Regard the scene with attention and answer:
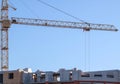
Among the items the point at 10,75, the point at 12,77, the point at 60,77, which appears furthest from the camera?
the point at 12,77

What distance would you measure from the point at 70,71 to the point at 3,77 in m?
24.3

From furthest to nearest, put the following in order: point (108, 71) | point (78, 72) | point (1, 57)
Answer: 1. point (1, 57)
2. point (108, 71)
3. point (78, 72)

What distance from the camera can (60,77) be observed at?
522 ft

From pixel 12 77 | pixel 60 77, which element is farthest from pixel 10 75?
pixel 60 77

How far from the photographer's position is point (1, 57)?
19938 cm

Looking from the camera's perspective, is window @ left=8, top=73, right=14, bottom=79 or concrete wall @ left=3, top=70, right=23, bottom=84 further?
window @ left=8, top=73, right=14, bottom=79

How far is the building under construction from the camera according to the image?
154 meters

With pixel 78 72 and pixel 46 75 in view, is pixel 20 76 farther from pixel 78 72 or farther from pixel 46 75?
pixel 78 72

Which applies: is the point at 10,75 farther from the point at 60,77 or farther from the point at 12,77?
the point at 60,77

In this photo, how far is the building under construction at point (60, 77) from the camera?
154 meters

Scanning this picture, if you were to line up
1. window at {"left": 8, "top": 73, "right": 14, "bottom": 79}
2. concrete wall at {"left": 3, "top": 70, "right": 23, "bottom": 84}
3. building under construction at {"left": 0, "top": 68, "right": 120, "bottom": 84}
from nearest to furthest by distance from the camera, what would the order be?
building under construction at {"left": 0, "top": 68, "right": 120, "bottom": 84}, concrete wall at {"left": 3, "top": 70, "right": 23, "bottom": 84}, window at {"left": 8, "top": 73, "right": 14, "bottom": 79}

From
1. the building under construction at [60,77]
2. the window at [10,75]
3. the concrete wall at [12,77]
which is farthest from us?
the window at [10,75]

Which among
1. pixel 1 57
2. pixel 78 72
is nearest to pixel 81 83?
pixel 78 72

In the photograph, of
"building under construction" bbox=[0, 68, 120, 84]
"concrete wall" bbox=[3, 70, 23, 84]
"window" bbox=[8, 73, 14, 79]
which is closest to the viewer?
"building under construction" bbox=[0, 68, 120, 84]
